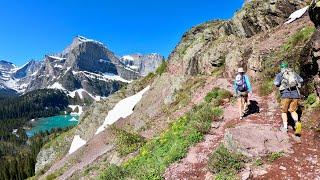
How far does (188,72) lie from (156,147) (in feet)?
72.5

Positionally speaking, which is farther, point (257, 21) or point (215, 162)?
point (257, 21)

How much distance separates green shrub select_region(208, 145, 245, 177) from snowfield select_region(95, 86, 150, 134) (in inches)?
1276

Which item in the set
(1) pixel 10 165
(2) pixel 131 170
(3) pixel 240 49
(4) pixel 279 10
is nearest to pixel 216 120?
(2) pixel 131 170

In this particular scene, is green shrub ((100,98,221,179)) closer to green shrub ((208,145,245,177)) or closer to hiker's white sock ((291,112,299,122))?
green shrub ((208,145,245,177))

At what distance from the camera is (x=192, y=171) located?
653 inches

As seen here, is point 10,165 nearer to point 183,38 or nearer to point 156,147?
point 183,38

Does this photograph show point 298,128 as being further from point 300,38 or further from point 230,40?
point 230,40

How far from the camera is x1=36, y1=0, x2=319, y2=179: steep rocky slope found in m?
21.4

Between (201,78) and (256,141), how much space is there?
20868 millimetres

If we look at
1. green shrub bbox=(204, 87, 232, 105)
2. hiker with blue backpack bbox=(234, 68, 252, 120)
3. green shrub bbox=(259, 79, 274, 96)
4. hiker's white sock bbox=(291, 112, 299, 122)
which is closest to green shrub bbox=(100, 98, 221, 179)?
hiker with blue backpack bbox=(234, 68, 252, 120)

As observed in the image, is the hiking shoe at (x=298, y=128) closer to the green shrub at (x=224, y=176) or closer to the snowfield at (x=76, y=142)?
the green shrub at (x=224, y=176)

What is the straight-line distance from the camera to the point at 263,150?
53.2 feet

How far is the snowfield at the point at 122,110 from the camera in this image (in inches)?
1979

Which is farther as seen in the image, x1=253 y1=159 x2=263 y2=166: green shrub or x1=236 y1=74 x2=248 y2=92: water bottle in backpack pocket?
x1=236 y1=74 x2=248 y2=92: water bottle in backpack pocket
